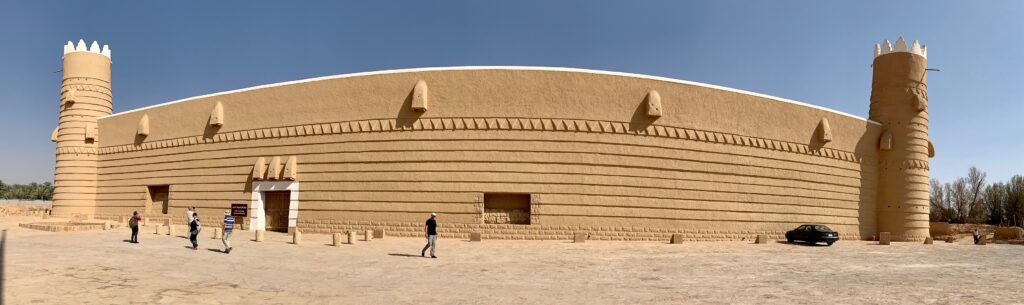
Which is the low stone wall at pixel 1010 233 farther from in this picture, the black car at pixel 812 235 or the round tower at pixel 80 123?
the round tower at pixel 80 123

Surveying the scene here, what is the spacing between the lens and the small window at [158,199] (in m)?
30.8

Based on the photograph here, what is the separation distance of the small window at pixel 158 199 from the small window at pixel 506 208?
1832 cm

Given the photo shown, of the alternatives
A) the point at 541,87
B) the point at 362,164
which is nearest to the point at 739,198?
the point at 541,87

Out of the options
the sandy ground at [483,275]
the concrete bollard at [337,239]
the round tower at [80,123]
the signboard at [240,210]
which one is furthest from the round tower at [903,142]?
the round tower at [80,123]

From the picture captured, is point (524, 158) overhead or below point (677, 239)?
overhead

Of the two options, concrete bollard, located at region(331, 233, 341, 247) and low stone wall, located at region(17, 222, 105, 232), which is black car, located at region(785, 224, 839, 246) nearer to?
concrete bollard, located at region(331, 233, 341, 247)

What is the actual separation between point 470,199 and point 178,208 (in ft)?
54.2

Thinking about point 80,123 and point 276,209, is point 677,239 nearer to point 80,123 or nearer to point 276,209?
point 276,209

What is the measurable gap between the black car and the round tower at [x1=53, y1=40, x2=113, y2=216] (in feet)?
125

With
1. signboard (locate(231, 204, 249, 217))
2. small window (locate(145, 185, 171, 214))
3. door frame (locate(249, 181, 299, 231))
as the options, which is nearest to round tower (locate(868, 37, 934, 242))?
door frame (locate(249, 181, 299, 231))

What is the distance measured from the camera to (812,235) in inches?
971

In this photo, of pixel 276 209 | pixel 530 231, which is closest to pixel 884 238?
pixel 530 231

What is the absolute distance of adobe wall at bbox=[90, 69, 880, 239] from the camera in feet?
77.3

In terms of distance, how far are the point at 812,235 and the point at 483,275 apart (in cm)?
1783
